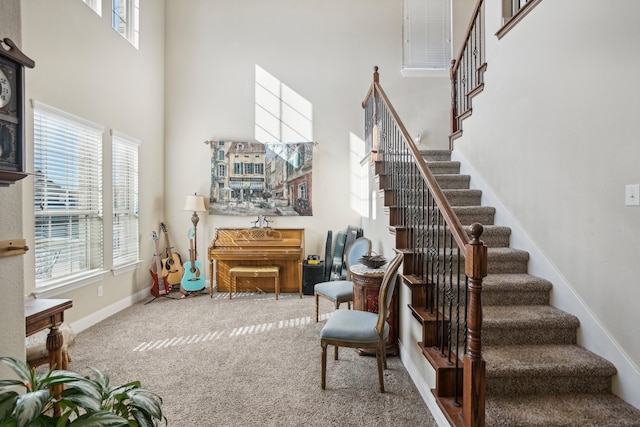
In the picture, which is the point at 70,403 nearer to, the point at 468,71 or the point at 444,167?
the point at 444,167

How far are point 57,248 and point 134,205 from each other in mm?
1380

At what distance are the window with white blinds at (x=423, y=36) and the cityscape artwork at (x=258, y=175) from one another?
2.28m

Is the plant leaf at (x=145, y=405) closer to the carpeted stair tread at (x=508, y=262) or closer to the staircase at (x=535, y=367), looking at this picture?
the staircase at (x=535, y=367)

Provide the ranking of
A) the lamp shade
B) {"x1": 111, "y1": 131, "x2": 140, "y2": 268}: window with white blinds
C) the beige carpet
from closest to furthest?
the beige carpet < {"x1": 111, "y1": 131, "x2": 140, "y2": 268}: window with white blinds < the lamp shade

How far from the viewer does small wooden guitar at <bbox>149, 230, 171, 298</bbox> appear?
15.9 ft

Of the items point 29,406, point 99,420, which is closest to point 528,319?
point 99,420

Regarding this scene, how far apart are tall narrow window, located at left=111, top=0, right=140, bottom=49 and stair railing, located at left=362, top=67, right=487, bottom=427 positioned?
11.2ft

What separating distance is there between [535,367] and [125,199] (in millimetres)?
4721

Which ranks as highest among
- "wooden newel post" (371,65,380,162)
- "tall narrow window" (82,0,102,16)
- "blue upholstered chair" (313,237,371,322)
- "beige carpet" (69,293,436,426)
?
"tall narrow window" (82,0,102,16)

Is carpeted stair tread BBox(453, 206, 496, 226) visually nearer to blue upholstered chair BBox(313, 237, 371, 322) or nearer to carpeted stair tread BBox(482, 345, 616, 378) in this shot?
blue upholstered chair BBox(313, 237, 371, 322)

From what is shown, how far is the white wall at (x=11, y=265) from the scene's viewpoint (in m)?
1.61

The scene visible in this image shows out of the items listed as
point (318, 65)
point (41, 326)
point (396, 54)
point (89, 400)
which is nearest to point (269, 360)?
point (41, 326)

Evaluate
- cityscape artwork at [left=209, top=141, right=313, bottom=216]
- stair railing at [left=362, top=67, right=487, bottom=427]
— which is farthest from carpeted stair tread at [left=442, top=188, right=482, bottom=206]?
cityscape artwork at [left=209, top=141, right=313, bottom=216]

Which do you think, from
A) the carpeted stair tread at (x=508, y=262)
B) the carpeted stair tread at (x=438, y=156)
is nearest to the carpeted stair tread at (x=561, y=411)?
the carpeted stair tread at (x=508, y=262)
